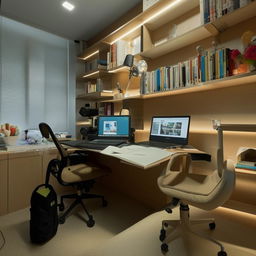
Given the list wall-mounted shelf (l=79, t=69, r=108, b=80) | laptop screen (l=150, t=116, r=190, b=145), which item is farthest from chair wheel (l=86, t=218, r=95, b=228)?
wall-mounted shelf (l=79, t=69, r=108, b=80)

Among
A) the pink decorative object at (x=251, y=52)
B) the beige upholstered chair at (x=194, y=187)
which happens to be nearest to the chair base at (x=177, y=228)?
the beige upholstered chair at (x=194, y=187)

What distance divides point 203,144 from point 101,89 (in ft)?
5.59

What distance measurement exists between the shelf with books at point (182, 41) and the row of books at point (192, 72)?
0.70 ft

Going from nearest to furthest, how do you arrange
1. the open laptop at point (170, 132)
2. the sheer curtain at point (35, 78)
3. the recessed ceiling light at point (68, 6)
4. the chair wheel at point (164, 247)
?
the chair wheel at point (164, 247), the open laptop at point (170, 132), the recessed ceiling light at point (68, 6), the sheer curtain at point (35, 78)

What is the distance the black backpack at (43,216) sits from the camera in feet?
4.78

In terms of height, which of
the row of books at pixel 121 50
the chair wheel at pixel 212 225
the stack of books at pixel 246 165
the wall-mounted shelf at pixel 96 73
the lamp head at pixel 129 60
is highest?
the row of books at pixel 121 50

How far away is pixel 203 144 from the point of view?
1751 millimetres

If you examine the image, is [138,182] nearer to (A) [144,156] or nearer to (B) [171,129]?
(B) [171,129]

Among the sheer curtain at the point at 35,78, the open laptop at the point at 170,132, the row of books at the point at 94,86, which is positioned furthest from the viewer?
the row of books at the point at 94,86

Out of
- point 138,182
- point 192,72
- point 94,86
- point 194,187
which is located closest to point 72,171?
point 138,182

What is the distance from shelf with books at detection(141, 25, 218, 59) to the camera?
1576 millimetres

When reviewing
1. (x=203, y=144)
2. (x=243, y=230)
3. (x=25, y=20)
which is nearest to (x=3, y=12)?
(x=25, y=20)

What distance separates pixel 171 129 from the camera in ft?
5.94

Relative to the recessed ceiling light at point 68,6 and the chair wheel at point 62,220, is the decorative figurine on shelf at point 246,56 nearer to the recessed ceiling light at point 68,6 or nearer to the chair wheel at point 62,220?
the chair wheel at point 62,220
